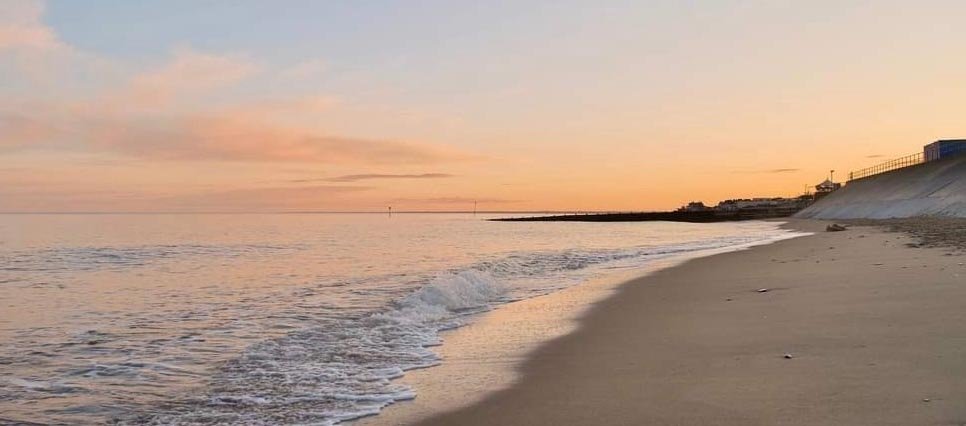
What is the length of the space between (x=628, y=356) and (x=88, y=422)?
196 inches

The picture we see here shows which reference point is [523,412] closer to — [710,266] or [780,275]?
[780,275]

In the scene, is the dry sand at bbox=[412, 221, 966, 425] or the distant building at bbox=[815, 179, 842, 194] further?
the distant building at bbox=[815, 179, 842, 194]

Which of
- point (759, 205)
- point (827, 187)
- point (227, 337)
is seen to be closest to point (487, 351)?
point (227, 337)

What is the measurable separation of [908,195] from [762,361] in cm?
5882

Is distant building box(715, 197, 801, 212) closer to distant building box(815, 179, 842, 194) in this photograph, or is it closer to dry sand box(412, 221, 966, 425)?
distant building box(815, 179, 842, 194)

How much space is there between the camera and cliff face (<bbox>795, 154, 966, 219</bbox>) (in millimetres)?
48406

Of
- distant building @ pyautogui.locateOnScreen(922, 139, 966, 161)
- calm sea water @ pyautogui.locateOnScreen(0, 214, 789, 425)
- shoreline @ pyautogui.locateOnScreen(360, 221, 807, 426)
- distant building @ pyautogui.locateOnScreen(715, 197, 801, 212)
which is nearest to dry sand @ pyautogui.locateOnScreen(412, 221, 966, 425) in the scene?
shoreline @ pyautogui.locateOnScreen(360, 221, 807, 426)

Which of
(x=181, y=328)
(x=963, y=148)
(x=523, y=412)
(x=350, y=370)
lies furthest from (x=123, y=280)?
(x=963, y=148)

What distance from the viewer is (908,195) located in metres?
56.5

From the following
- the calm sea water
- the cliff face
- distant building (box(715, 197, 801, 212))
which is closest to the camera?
the calm sea water

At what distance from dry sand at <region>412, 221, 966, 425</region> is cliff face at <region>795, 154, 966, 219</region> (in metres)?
39.6

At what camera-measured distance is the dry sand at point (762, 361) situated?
4.97 meters

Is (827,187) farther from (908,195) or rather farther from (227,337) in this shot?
(227,337)

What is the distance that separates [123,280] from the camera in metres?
19.3
